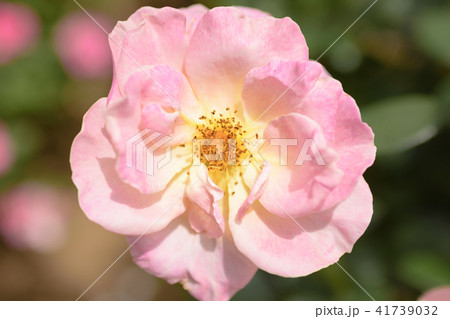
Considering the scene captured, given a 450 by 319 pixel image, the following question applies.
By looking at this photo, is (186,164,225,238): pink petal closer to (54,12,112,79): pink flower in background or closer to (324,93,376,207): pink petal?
(324,93,376,207): pink petal

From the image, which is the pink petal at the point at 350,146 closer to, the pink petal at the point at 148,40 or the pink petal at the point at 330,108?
the pink petal at the point at 330,108

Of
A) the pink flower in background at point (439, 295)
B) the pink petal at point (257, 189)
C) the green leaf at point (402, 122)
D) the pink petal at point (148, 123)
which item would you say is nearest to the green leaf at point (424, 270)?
the pink flower in background at point (439, 295)

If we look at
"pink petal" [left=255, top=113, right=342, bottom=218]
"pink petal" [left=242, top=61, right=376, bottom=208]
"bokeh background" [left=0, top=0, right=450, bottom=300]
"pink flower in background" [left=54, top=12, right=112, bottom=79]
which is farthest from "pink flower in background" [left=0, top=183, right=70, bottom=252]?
"pink petal" [left=242, top=61, right=376, bottom=208]

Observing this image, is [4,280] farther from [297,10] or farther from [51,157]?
[297,10]

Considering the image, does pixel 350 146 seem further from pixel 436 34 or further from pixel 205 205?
pixel 436 34

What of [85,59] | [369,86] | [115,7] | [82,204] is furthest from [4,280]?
[369,86]

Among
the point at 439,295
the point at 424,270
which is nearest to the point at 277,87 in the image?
the point at 439,295
